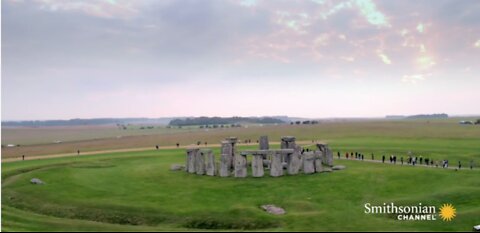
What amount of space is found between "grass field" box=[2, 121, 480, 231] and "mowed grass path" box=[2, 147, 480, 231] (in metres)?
0.07

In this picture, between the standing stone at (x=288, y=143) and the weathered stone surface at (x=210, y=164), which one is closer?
the weathered stone surface at (x=210, y=164)

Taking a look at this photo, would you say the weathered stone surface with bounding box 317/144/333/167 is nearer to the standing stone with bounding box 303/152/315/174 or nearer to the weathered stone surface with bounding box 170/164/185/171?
the standing stone with bounding box 303/152/315/174

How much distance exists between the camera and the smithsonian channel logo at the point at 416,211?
1198 inches

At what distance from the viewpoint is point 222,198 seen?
36000 mm

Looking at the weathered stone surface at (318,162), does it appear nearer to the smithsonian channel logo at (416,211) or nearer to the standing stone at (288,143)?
the standing stone at (288,143)

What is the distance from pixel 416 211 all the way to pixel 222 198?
15.2 meters

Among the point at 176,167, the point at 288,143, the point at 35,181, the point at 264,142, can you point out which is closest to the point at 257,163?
the point at 288,143

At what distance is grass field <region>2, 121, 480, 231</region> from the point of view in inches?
1160

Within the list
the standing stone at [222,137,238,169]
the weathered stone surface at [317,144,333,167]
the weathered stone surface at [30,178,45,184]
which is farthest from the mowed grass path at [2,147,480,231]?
the standing stone at [222,137,238,169]

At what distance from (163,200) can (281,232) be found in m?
12.2

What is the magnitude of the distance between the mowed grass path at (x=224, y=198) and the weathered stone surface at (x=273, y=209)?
0.62 meters

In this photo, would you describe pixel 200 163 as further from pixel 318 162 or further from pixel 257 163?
pixel 318 162

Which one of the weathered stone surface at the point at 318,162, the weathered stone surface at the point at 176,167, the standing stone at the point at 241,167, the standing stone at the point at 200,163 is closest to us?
the standing stone at the point at 241,167

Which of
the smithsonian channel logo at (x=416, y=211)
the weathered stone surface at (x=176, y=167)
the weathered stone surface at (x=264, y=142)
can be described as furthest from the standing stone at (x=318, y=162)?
the weathered stone surface at (x=176, y=167)
